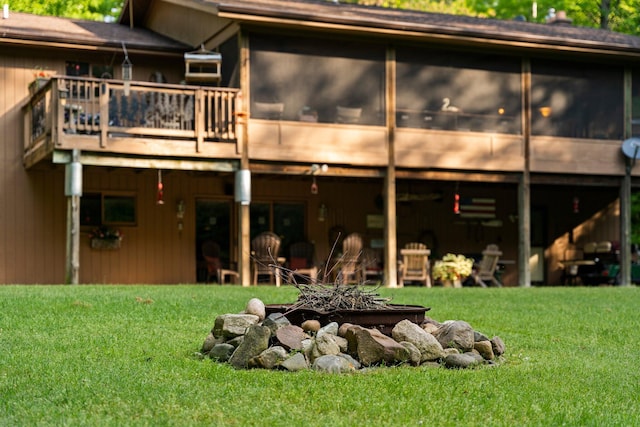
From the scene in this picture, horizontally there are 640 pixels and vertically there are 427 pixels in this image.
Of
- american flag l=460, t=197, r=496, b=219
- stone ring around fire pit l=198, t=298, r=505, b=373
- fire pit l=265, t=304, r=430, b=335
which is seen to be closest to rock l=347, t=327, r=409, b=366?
stone ring around fire pit l=198, t=298, r=505, b=373

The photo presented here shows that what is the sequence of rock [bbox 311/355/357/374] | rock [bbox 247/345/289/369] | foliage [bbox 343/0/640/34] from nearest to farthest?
rock [bbox 311/355/357/374] → rock [bbox 247/345/289/369] → foliage [bbox 343/0/640/34]

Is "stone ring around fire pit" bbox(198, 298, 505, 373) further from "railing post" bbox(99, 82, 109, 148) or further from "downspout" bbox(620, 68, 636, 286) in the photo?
"downspout" bbox(620, 68, 636, 286)

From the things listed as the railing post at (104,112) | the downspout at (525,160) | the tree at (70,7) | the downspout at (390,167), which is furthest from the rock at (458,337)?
the tree at (70,7)

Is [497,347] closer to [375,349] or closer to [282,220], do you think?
[375,349]

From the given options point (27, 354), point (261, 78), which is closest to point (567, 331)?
point (27, 354)

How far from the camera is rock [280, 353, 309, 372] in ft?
25.5

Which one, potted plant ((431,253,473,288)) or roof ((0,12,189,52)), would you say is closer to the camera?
roof ((0,12,189,52))

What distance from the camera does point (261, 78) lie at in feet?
58.2

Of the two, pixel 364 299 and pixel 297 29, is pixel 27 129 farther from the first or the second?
pixel 364 299

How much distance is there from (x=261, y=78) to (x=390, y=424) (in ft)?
40.2

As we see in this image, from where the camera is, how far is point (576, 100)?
66.9ft

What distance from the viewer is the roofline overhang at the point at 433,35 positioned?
16969 millimetres

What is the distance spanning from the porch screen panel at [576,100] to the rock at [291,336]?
12.8 metres

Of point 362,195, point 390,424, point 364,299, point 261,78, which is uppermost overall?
point 261,78
